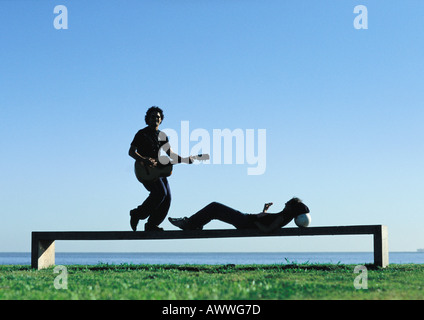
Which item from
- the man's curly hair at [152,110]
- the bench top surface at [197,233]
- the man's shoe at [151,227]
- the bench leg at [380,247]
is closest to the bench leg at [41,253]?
the bench top surface at [197,233]

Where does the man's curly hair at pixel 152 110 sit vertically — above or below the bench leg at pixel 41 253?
above

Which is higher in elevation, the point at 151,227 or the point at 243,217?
the point at 243,217

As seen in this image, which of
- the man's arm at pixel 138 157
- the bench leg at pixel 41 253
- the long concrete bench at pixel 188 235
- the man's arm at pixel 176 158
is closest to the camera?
the long concrete bench at pixel 188 235

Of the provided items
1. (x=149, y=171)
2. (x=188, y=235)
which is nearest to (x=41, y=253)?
(x=149, y=171)

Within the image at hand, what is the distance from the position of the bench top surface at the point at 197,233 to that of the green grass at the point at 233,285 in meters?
0.65

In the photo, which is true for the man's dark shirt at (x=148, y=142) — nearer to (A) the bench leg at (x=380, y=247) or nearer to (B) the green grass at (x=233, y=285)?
(B) the green grass at (x=233, y=285)

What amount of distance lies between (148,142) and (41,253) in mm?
3214

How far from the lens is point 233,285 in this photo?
680cm

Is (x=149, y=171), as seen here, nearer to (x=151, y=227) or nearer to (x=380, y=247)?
(x=151, y=227)

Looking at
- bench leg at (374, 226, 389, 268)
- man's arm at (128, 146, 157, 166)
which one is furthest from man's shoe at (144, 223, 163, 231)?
bench leg at (374, 226, 389, 268)

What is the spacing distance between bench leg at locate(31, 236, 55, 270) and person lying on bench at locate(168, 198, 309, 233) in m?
2.81

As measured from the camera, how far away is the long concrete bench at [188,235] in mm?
9633
